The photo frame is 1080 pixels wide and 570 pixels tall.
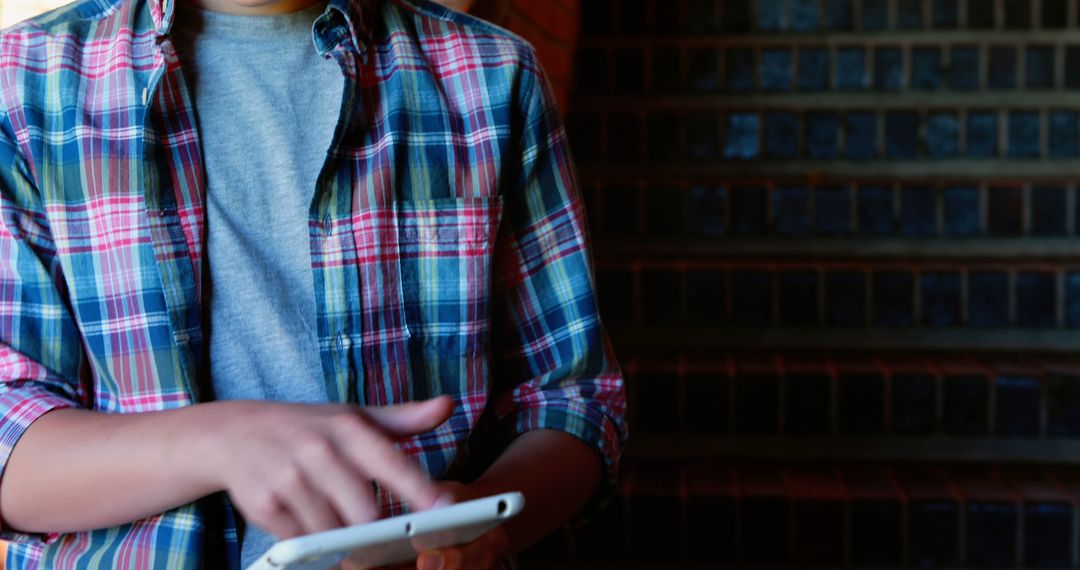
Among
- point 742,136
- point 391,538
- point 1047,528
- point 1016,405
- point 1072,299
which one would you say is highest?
point 742,136

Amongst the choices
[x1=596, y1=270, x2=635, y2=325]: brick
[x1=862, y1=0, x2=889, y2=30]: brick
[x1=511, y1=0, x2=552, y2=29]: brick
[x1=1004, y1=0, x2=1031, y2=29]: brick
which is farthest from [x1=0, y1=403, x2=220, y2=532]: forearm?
[x1=1004, y1=0, x2=1031, y2=29]: brick

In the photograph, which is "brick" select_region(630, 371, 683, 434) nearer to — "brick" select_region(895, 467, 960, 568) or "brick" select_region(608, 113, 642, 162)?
"brick" select_region(895, 467, 960, 568)

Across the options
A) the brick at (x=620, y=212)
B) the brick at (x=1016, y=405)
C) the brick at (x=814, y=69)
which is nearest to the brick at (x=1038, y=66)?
the brick at (x=814, y=69)

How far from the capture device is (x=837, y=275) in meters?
2.75

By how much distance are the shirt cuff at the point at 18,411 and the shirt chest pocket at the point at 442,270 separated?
242mm

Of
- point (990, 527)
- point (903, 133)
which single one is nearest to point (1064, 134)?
point (903, 133)

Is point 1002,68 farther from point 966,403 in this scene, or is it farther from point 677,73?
point 966,403

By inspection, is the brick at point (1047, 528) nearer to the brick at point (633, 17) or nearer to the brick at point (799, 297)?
the brick at point (799, 297)

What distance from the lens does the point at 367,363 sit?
744 millimetres

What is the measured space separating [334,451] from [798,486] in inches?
Answer: 84.1

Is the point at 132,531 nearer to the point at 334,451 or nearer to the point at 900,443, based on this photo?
the point at 334,451

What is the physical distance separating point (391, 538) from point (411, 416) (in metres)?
0.07

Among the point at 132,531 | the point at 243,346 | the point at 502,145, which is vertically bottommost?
the point at 132,531

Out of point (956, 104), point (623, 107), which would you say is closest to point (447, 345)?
point (623, 107)
